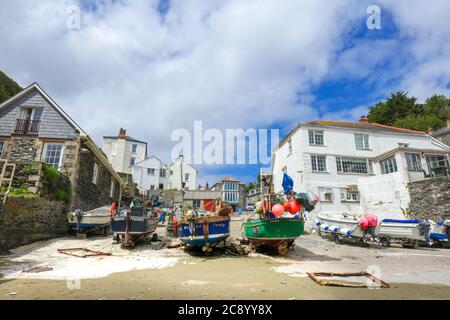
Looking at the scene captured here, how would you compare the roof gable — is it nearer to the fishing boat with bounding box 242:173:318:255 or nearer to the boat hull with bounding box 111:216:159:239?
the boat hull with bounding box 111:216:159:239

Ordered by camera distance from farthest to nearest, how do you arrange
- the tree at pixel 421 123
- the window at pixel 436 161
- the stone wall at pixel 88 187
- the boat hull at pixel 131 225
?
the tree at pixel 421 123 < the window at pixel 436 161 < the stone wall at pixel 88 187 < the boat hull at pixel 131 225

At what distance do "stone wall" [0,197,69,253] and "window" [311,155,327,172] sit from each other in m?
20.8

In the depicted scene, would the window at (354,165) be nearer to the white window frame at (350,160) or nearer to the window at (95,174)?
the white window frame at (350,160)

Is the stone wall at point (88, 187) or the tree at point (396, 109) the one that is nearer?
the stone wall at point (88, 187)

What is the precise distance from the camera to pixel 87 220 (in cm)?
1364

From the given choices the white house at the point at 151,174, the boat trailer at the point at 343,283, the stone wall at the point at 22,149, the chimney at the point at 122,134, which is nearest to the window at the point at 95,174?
the stone wall at the point at 22,149

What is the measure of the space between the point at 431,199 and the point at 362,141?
867cm

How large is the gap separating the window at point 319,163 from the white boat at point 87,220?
18.4 metres

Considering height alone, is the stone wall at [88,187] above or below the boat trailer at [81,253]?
above

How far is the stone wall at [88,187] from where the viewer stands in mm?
15921

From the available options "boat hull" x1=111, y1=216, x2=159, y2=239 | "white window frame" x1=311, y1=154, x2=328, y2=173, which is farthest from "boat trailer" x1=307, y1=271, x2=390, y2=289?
"white window frame" x1=311, y1=154, x2=328, y2=173

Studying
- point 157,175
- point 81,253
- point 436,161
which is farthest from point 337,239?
point 157,175

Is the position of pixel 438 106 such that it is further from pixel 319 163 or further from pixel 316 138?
pixel 319 163
